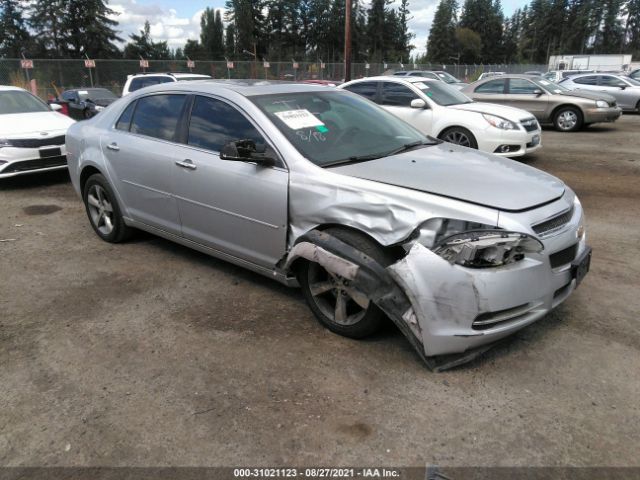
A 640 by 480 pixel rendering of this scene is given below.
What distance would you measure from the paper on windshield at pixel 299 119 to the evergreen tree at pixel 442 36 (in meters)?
108

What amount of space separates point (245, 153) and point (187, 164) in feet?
2.60

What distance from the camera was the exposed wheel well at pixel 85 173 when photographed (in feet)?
17.6

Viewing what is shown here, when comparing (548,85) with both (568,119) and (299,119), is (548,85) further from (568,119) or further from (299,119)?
(299,119)

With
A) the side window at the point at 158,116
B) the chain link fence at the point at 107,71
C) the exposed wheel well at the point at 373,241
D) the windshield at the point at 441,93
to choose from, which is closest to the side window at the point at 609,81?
the chain link fence at the point at 107,71

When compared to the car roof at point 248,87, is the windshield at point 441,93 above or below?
below

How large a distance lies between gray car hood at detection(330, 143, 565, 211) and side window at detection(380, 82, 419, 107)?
19.6ft

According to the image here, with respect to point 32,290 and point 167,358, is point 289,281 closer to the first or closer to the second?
point 167,358

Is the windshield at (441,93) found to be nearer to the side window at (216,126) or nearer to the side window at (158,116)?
the side window at (158,116)

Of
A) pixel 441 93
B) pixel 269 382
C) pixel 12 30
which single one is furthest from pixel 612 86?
pixel 12 30

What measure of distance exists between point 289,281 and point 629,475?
2.28m

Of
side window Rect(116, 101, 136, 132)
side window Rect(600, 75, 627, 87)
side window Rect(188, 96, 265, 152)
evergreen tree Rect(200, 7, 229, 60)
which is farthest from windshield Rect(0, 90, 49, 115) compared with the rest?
evergreen tree Rect(200, 7, 229, 60)

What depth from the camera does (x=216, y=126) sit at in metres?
4.08

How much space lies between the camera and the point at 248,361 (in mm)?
3232

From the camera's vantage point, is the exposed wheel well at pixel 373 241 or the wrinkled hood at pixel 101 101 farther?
the wrinkled hood at pixel 101 101
